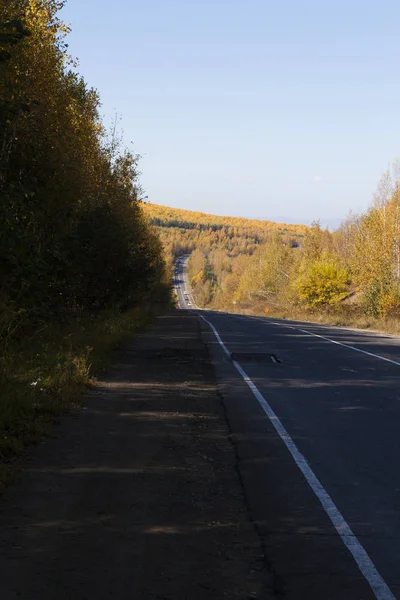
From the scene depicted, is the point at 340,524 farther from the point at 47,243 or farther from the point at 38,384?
the point at 47,243

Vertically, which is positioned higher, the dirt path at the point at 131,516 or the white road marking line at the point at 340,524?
the white road marking line at the point at 340,524

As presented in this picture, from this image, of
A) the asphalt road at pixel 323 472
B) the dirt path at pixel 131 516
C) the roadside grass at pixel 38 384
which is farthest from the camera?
the roadside grass at pixel 38 384

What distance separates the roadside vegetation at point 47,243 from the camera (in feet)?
30.7

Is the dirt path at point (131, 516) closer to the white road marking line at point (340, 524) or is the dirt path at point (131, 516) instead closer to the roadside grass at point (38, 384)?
the roadside grass at point (38, 384)

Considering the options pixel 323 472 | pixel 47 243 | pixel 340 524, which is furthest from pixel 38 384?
pixel 340 524

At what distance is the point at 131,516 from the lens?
19.6 ft

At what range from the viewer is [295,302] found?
303ft

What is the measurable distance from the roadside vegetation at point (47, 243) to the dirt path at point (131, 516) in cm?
88

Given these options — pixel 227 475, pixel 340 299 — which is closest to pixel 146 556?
pixel 227 475

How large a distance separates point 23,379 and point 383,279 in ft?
134

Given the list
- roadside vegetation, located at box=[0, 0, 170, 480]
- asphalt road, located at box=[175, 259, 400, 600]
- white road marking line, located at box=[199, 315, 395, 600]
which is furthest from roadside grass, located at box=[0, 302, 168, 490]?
white road marking line, located at box=[199, 315, 395, 600]

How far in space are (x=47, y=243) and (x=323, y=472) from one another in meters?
6.69

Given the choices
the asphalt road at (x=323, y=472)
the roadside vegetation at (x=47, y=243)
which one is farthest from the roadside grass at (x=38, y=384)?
the asphalt road at (x=323, y=472)

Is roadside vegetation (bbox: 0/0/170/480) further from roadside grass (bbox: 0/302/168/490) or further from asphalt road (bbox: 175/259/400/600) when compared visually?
asphalt road (bbox: 175/259/400/600)
